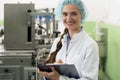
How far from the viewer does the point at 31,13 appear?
8.28 ft

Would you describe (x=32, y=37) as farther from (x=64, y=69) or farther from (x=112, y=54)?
(x=64, y=69)

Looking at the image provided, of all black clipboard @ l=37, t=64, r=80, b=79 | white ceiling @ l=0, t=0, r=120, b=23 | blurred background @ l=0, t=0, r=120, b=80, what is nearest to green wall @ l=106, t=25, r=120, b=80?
blurred background @ l=0, t=0, r=120, b=80

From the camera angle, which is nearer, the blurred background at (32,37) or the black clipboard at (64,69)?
the black clipboard at (64,69)

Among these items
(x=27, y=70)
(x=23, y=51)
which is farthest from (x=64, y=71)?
(x=23, y=51)

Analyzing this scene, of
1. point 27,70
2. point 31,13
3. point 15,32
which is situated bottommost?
point 27,70

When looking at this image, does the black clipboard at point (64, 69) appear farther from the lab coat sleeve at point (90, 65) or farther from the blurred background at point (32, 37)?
the blurred background at point (32, 37)

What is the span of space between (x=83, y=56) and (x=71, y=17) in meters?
0.28

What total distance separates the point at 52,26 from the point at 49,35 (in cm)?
15

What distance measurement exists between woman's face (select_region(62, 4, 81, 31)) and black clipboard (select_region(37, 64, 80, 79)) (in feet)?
1.00

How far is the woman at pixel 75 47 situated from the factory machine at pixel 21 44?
69 centimetres

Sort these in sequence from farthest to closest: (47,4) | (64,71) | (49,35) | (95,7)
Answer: (47,4), (95,7), (49,35), (64,71)

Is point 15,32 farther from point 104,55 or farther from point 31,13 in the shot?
point 104,55

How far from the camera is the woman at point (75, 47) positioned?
1.48 m

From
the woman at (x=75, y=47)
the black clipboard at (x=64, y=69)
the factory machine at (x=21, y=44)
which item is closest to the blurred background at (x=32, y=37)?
the factory machine at (x=21, y=44)
